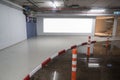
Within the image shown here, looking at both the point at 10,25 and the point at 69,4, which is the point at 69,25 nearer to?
the point at 69,4

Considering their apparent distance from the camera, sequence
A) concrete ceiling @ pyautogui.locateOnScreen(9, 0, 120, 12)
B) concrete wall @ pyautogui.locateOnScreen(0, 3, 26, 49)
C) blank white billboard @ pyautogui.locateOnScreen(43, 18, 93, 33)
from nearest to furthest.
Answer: concrete wall @ pyautogui.locateOnScreen(0, 3, 26, 49) → concrete ceiling @ pyautogui.locateOnScreen(9, 0, 120, 12) → blank white billboard @ pyautogui.locateOnScreen(43, 18, 93, 33)

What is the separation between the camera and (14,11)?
22.5ft

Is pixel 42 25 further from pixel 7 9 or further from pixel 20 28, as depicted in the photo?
pixel 7 9

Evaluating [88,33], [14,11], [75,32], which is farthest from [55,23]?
[14,11]

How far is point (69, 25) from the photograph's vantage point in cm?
1189

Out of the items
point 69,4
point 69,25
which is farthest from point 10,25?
point 69,25

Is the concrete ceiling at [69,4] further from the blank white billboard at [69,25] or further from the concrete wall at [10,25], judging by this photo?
the blank white billboard at [69,25]

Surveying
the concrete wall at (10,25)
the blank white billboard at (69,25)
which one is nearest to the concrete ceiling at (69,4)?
the concrete wall at (10,25)

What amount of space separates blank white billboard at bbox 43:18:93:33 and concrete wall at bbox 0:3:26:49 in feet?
13.3

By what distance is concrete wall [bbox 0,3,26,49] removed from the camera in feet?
18.1

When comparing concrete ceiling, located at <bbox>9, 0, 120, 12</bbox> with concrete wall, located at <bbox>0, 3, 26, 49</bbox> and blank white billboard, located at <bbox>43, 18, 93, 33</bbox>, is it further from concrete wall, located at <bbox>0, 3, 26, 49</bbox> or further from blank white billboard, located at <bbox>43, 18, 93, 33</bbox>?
blank white billboard, located at <bbox>43, 18, 93, 33</bbox>

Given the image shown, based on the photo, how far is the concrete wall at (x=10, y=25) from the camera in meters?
5.53

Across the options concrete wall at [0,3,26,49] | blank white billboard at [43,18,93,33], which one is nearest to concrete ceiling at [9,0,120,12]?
concrete wall at [0,3,26,49]

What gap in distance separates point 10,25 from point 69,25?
6843mm
